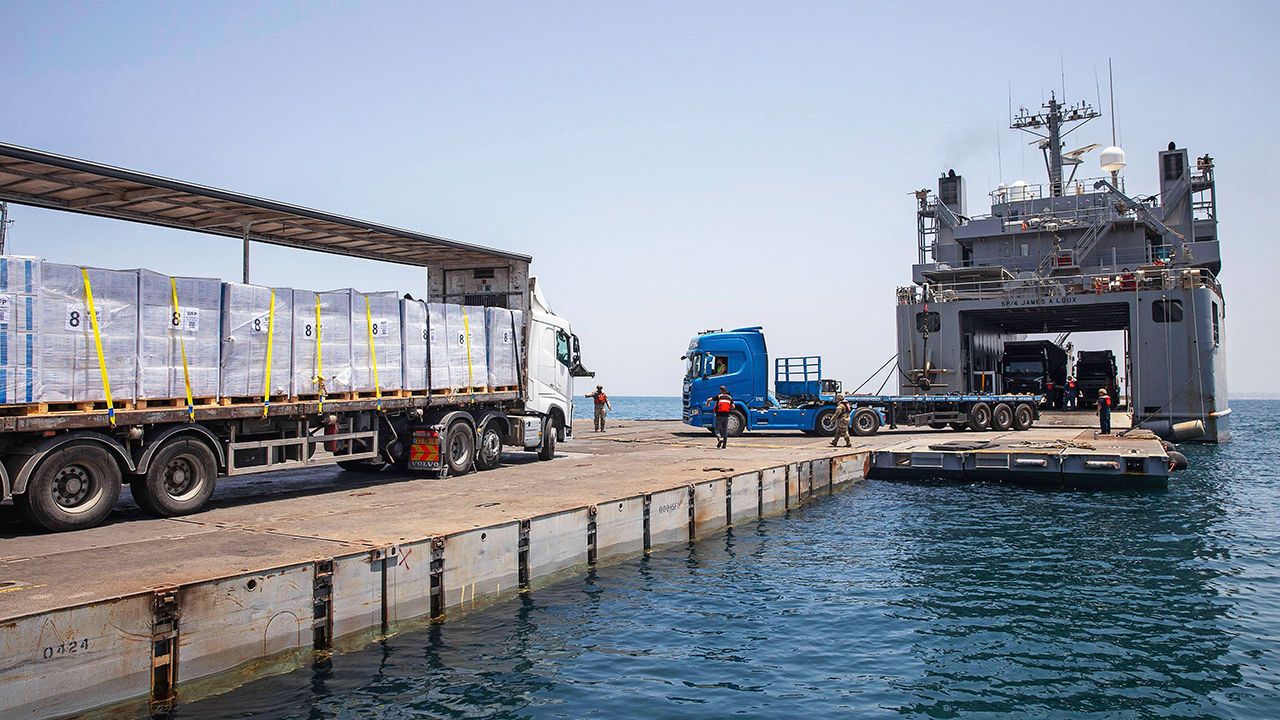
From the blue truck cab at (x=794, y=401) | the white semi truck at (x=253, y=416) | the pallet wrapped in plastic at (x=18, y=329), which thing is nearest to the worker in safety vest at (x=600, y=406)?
the blue truck cab at (x=794, y=401)

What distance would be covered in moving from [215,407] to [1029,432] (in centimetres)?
2755

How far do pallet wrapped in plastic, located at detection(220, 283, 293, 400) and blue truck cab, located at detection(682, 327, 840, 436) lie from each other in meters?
19.7

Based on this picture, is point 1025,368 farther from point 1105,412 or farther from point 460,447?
point 460,447

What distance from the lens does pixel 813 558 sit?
15.4 m

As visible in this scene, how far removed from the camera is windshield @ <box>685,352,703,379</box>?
32.7 metres

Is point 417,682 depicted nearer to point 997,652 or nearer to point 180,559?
point 180,559

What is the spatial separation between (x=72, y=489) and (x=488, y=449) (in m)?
9.24

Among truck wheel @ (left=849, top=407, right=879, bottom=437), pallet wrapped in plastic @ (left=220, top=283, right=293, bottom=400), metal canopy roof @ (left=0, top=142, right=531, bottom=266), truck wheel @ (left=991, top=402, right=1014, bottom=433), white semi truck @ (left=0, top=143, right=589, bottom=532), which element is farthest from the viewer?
truck wheel @ (left=849, top=407, right=879, bottom=437)

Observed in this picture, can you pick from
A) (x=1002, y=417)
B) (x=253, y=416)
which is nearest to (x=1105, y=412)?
(x=1002, y=417)

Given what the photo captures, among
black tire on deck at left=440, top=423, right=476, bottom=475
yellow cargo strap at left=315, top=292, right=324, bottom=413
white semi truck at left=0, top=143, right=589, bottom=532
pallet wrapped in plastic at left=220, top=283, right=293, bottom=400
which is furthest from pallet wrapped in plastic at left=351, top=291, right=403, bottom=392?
black tire on deck at left=440, top=423, right=476, bottom=475

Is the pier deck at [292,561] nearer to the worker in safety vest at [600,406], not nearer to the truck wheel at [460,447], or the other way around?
the truck wheel at [460,447]

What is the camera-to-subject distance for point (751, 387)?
3238cm

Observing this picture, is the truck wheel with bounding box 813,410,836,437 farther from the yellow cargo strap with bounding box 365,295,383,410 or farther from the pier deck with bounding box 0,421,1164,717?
the yellow cargo strap with bounding box 365,295,383,410

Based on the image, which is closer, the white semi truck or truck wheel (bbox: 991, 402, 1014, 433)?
the white semi truck
